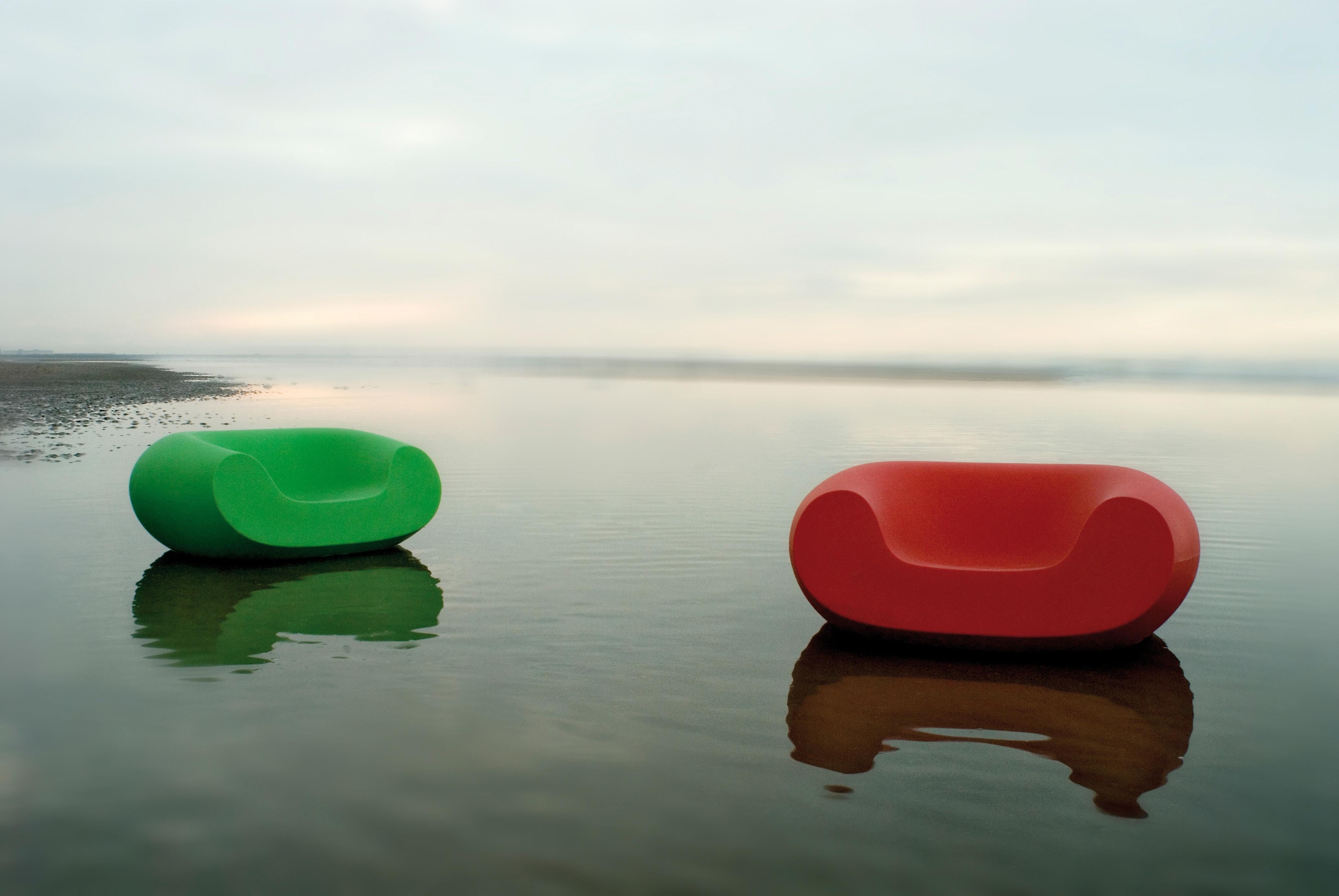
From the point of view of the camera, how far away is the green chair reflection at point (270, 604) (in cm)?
397

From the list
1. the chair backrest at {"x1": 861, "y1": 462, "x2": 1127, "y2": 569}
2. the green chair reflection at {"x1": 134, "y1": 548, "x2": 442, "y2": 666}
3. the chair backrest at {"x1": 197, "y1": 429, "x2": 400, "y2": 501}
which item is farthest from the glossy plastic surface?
the chair backrest at {"x1": 197, "y1": 429, "x2": 400, "y2": 501}

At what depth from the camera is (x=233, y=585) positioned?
16.3 ft

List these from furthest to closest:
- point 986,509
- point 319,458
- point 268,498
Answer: point 319,458 → point 268,498 → point 986,509

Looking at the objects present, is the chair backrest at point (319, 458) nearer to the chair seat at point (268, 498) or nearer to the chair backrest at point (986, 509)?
the chair seat at point (268, 498)

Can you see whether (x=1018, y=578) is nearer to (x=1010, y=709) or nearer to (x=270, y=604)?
(x=1010, y=709)

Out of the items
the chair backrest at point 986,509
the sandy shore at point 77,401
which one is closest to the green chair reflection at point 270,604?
the chair backrest at point 986,509

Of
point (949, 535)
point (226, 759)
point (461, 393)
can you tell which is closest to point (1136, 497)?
point (949, 535)

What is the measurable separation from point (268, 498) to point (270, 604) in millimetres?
935

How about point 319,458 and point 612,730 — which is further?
point 319,458

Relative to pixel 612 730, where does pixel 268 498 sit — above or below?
above

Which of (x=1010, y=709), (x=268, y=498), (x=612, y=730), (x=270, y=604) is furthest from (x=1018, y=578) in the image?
(x=268, y=498)

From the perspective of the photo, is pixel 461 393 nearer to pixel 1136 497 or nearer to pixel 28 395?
pixel 28 395

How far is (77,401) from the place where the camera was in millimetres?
19312

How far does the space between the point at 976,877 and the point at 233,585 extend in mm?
4020
